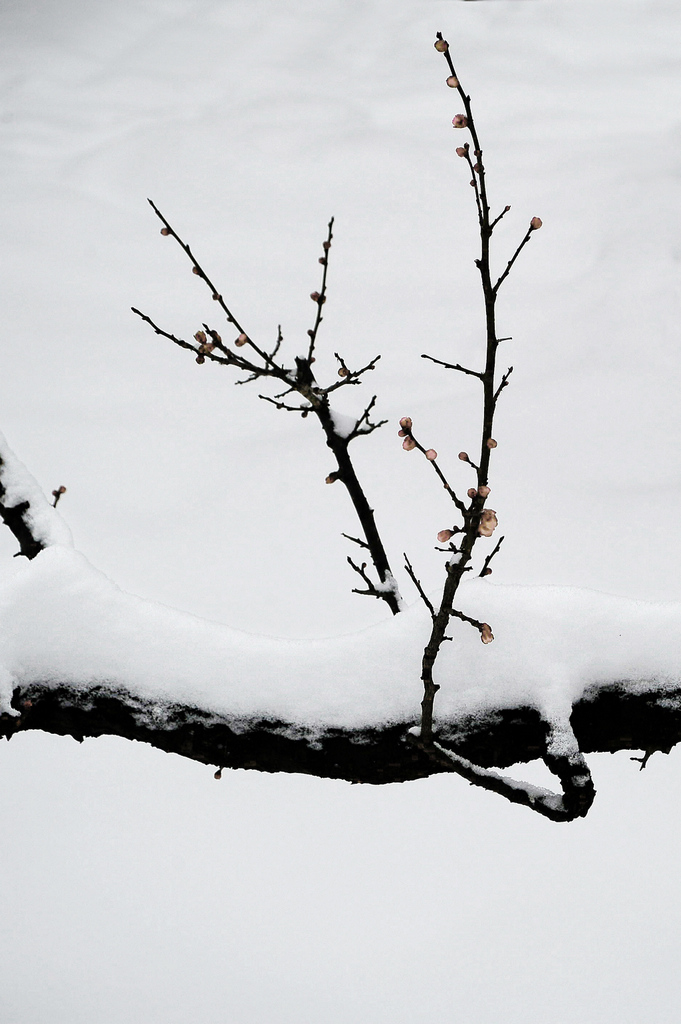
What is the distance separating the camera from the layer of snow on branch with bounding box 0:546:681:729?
1598 mm

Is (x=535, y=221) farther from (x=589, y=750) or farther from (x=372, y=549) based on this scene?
(x=372, y=549)

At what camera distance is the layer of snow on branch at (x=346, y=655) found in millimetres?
1598

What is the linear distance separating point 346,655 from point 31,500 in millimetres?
1416

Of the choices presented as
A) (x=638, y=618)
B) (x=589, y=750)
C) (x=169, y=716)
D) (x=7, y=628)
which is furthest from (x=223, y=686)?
(x=638, y=618)

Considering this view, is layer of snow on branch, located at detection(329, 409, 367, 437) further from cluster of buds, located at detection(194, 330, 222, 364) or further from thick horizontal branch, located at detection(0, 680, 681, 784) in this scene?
thick horizontal branch, located at detection(0, 680, 681, 784)

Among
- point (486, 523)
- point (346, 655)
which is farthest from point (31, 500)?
point (486, 523)

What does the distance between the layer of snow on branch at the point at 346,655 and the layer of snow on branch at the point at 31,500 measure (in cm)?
64

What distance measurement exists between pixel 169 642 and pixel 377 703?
508 millimetres

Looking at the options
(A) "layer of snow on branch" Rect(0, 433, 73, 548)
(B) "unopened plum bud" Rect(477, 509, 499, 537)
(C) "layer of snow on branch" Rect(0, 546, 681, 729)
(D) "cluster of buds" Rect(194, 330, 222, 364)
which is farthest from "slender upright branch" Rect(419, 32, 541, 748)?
(A) "layer of snow on branch" Rect(0, 433, 73, 548)

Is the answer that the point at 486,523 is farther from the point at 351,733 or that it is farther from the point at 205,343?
the point at 205,343

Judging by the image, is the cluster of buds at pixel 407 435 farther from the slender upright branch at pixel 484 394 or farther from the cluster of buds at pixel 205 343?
the cluster of buds at pixel 205 343

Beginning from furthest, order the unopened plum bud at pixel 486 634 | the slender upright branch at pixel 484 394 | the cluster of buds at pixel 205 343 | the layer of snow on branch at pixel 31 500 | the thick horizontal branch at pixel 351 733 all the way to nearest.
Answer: the layer of snow on branch at pixel 31 500
the cluster of buds at pixel 205 343
the thick horizontal branch at pixel 351 733
the unopened plum bud at pixel 486 634
the slender upright branch at pixel 484 394

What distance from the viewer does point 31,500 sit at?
254 cm

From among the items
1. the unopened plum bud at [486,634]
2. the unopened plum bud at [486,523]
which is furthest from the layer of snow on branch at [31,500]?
the unopened plum bud at [486,523]
